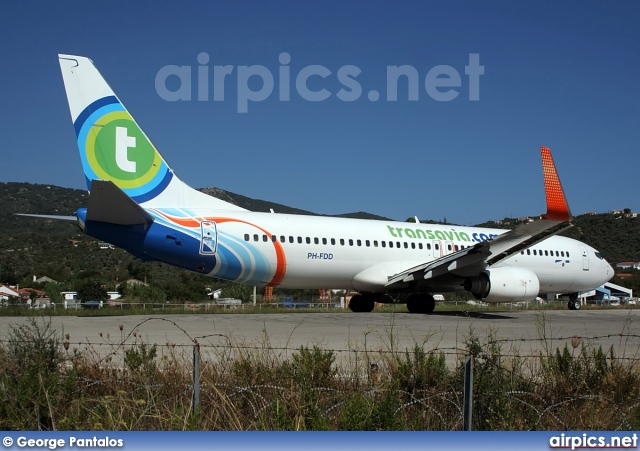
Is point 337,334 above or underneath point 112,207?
underneath

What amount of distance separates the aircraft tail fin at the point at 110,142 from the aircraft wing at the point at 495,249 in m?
8.03

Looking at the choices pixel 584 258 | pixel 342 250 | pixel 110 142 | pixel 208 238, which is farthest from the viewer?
pixel 584 258

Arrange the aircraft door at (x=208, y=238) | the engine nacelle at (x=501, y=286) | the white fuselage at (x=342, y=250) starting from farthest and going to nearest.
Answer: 1. the engine nacelle at (x=501, y=286)
2. the white fuselage at (x=342, y=250)
3. the aircraft door at (x=208, y=238)

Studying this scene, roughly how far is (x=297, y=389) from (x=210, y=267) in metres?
13.4

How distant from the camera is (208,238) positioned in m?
19.4

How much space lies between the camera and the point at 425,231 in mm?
25250

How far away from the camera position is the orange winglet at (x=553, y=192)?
18875mm

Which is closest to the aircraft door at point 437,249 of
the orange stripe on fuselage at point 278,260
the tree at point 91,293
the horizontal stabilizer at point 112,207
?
the orange stripe on fuselage at point 278,260

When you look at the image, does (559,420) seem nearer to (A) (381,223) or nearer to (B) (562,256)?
(A) (381,223)

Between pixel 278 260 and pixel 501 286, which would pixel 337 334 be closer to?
pixel 278 260

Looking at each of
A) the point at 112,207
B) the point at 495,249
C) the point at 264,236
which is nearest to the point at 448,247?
the point at 495,249

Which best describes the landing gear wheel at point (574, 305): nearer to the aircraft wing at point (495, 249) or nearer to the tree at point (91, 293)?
the aircraft wing at point (495, 249)

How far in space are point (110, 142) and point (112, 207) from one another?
8.21 feet

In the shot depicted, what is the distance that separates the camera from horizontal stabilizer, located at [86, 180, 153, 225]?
54.0 feet
